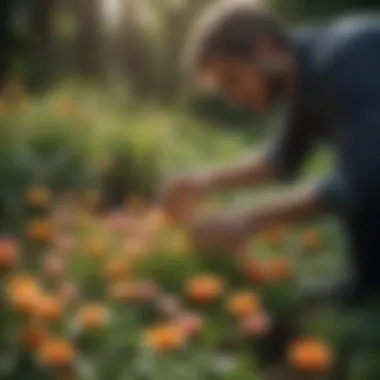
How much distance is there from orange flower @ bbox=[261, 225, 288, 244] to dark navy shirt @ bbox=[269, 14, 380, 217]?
0.05 metres

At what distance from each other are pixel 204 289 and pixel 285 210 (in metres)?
0.12

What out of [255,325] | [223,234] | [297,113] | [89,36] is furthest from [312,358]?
[89,36]

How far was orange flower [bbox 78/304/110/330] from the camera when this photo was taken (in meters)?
Answer: 1.04

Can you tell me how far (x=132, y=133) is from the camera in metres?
1.21

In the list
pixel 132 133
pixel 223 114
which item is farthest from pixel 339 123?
pixel 132 133

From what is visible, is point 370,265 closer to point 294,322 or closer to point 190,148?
point 294,322

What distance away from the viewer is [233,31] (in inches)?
43.0

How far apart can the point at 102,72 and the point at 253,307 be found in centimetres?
34

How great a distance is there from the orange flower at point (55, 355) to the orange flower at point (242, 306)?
0.17 metres

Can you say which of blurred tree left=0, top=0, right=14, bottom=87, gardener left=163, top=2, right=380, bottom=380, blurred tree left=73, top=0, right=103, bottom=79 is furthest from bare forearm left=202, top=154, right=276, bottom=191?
blurred tree left=0, top=0, right=14, bottom=87

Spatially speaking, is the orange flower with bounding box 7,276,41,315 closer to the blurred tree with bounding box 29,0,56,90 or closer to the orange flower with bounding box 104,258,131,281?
the orange flower with bounding box 104,258,131,281

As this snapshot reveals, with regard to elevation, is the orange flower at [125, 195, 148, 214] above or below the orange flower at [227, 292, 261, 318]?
above

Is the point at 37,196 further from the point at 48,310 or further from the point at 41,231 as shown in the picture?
the point at 48,310

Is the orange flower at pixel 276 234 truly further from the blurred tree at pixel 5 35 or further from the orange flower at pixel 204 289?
the blurred tree at pixel 5 35
